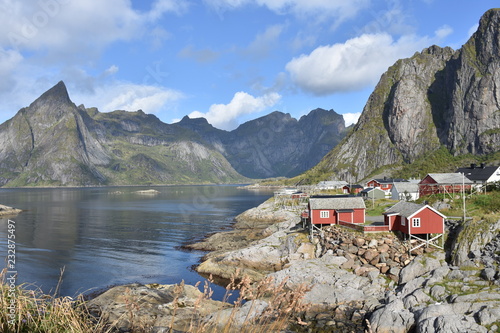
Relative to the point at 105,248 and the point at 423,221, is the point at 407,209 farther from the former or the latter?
the point at 105,248

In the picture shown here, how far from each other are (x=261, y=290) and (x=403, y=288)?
3601cm

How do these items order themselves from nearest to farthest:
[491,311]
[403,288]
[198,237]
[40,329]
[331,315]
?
[40,329]
[491,311]
[331,315]
[403,288]
[198,237]

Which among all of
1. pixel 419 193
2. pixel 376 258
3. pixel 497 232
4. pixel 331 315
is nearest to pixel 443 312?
pixel 331 315

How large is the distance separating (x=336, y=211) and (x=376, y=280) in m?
18.1

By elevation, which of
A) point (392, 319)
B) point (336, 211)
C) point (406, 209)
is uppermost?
point (406, 209)

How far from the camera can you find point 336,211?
56406 millimetres

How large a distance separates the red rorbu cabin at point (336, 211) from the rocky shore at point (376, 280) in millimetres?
2291

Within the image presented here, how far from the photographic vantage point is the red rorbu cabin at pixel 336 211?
56000mm

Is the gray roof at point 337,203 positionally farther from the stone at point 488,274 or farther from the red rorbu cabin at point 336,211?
the stone at point 488,274

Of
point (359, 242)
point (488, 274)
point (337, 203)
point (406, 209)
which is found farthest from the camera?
point (337, 203)

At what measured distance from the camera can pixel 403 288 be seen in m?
35.9

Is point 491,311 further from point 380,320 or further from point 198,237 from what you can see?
point 198,237

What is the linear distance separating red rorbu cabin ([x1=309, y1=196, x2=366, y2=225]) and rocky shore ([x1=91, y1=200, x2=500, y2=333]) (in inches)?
90.2

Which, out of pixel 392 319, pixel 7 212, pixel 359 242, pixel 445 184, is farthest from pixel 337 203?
pixel 7 212
